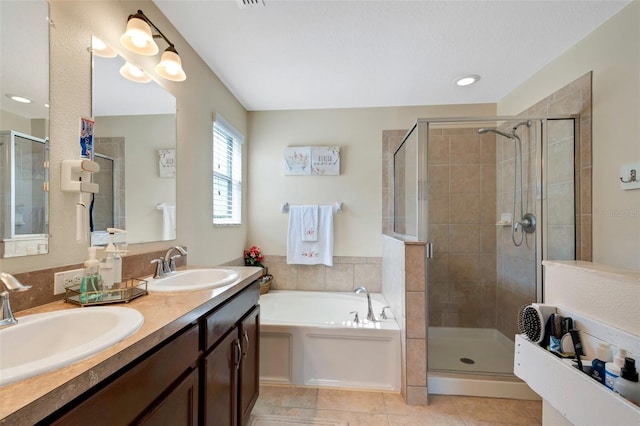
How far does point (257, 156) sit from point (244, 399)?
214 cm

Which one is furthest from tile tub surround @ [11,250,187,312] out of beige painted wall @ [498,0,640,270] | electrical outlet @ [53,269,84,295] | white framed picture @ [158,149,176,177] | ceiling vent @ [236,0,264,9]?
beige painted wall @ [498,0,640,270]

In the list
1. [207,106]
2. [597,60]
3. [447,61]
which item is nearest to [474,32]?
[447,61]

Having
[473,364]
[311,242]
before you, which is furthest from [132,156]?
[473,364]

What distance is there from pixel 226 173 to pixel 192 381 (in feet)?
5.71

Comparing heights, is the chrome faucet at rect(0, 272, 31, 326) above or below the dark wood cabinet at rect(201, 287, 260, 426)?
above

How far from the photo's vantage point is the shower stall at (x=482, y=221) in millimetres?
1789

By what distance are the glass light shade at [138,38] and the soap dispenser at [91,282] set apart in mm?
924

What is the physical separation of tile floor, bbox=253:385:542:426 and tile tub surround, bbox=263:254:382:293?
975mm

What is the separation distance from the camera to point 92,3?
1075mm

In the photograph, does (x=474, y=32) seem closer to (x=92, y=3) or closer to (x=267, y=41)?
(x=267, y=41)

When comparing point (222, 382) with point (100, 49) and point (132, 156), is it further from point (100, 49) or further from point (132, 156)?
point (100, 49)

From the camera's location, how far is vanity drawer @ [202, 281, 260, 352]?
3.18 feet

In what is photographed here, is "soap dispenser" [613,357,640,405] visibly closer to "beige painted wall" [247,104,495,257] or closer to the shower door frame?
the shower door frame

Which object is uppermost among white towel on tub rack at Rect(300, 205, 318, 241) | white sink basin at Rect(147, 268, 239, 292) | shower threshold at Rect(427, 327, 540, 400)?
white towel on tub rack at Rect(300, 205, 318, 241)
